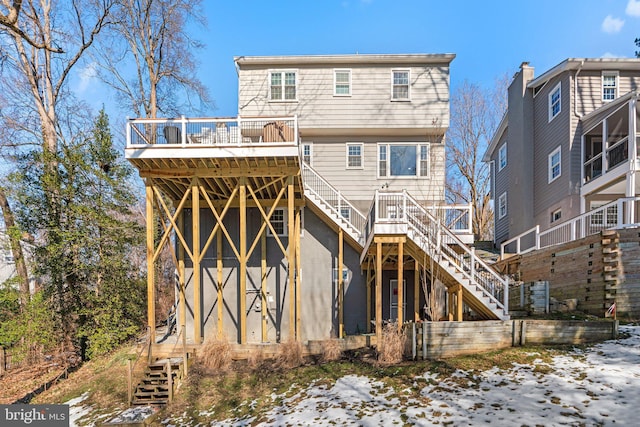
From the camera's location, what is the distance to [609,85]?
14539mm

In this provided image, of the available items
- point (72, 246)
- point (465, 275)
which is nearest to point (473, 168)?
point (465, 275)

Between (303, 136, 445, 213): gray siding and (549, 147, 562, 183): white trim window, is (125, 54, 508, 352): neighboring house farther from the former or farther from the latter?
(549, 147, 562, 183): white trim window

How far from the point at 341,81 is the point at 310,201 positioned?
5446 millimetres

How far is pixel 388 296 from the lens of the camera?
1292 centimetres

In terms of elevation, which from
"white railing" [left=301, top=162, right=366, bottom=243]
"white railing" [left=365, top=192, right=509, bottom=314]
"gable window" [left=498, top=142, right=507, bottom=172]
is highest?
"gable window" [left=498, top=142, right=507, bottom=172]

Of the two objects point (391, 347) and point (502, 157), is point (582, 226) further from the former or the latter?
point (502, 157)

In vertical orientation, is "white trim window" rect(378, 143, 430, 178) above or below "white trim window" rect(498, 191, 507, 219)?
above

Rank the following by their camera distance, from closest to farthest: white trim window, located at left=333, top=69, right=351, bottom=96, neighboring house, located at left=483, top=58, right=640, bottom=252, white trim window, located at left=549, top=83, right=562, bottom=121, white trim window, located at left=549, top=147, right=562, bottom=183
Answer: neighboring house, located at left=483, top=58, right=640, bottom=252 → white trim window, located at left=333, top=69, right=351, bottom=96 → white trim window, located at left=549, top=147, right=562, bottom=183 → white trim window, located at left=549, top=83, right=562, bottom=121

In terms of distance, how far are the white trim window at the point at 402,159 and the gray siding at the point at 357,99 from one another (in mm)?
823

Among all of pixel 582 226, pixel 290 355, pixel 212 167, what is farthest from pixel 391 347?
pixel 582 226

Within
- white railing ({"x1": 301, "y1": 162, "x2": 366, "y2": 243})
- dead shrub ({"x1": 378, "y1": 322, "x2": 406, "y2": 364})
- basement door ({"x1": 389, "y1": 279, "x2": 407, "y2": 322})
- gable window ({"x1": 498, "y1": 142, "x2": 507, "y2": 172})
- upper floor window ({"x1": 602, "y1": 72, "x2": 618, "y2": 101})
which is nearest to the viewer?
dead shrub ({"x1": 378, "y1": 322, "x2": 406, "y2": 364})

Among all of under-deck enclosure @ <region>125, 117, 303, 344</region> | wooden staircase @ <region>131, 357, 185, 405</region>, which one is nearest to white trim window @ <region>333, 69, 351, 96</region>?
under-deck enclosure @ <region>125, 117, 303, 344</region>

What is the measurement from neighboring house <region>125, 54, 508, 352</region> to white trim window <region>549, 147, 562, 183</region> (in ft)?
18.5

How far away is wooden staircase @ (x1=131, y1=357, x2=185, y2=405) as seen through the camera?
26.6ft
